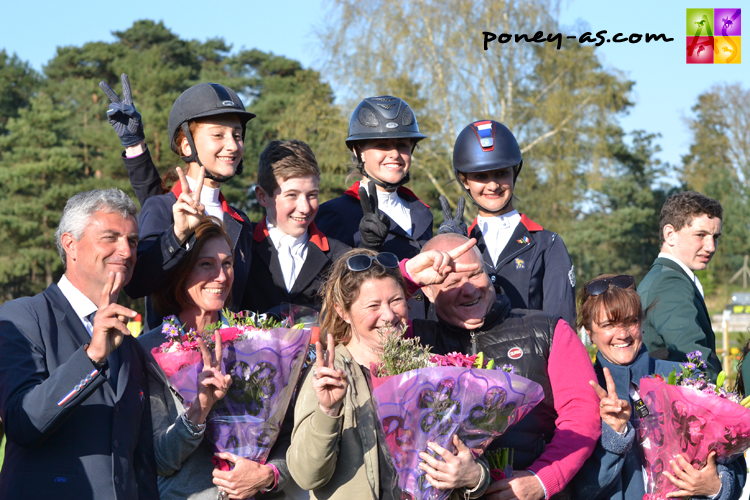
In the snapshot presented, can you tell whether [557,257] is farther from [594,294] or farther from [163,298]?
[163,298]

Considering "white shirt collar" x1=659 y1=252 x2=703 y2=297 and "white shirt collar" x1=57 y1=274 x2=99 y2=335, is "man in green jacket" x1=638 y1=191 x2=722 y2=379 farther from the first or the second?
"white shirt collar" x1=57 y1=274 x2=99 y2=335

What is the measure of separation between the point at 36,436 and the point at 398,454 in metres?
1.44

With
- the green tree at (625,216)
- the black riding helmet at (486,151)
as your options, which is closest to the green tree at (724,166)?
the green tree at (625,216)

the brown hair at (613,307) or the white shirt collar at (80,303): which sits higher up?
the white shirt collar at (80,303)

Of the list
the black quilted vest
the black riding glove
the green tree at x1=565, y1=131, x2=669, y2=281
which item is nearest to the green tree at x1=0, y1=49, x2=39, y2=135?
the green tree at x1=565, y1=131, x2=669, y2=281

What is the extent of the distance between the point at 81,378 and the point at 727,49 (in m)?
16.3

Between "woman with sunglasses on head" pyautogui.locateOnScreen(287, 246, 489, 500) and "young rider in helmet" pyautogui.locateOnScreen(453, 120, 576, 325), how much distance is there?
1223 millimetres

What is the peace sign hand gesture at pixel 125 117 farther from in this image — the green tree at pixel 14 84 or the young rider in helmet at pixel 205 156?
the green tree at pixel 14 84

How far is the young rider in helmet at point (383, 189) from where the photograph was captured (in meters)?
5.29

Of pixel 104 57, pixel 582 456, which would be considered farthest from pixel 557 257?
pixel 104 57

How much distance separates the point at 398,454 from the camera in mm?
3096

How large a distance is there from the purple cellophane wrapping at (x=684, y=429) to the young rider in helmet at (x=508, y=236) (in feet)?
3.47

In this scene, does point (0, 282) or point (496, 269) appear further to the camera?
point (0, 282)

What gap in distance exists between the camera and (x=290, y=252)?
4.83 m
